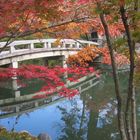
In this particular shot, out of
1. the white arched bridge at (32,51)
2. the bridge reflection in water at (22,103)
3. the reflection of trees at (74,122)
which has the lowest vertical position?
the reflection of trees at (74,122)

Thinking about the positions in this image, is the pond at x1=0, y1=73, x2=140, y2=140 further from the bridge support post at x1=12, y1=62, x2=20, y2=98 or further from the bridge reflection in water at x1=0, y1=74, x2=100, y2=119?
the bridge support post at x1=12, y1=62, x2=20, y2=98

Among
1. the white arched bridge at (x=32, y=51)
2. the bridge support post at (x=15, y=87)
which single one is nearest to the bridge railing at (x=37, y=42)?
the white arched bridge at (x=32, y=51)

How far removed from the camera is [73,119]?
1326 centimetres

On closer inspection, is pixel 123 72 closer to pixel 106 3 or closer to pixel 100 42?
pixel 100 42

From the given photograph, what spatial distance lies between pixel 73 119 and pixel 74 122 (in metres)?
0.42

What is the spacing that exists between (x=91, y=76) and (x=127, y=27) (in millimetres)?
18908

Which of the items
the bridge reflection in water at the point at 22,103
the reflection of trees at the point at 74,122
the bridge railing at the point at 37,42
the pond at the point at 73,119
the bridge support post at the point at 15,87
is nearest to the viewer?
the reflection of trees at the point at 74,122

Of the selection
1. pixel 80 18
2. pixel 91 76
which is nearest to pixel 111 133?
pixel 80 18

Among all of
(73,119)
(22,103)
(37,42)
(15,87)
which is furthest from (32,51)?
(73,119)

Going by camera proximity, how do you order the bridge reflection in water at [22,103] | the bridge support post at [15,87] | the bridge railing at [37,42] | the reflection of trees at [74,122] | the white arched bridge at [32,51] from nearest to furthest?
the reflection of trees at [74,122]
the bridge reflection in water at [22,103]
the bridge support post at [15,87]
the bridge railing at [37,42]
the white arched bridge at [32,51]

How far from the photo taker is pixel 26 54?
64.4 ft

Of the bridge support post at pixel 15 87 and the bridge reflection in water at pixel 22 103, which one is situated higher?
the bridge support post at pixel 15 87

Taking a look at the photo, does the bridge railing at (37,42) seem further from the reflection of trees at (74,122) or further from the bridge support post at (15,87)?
the reflection of trees at (74,122)

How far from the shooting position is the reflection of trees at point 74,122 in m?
11.3
